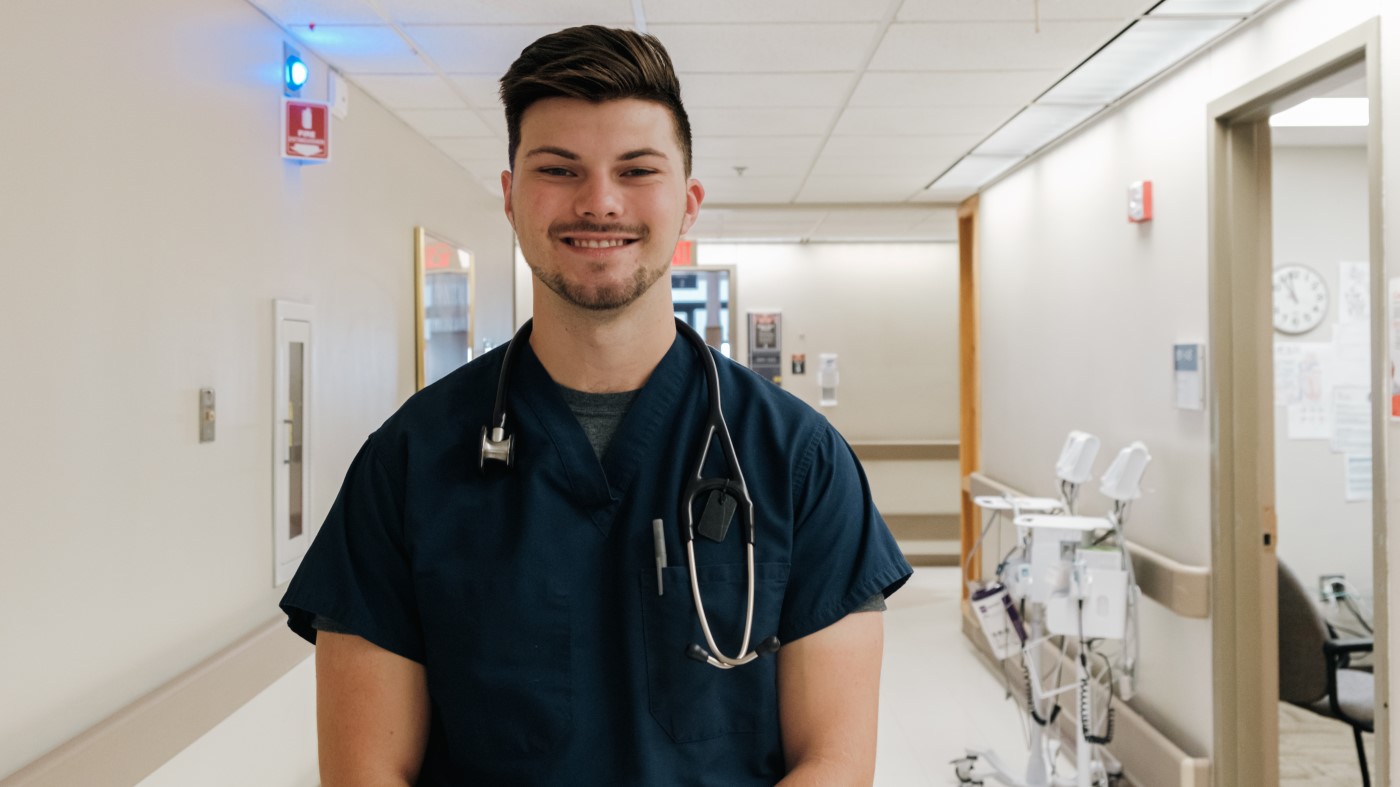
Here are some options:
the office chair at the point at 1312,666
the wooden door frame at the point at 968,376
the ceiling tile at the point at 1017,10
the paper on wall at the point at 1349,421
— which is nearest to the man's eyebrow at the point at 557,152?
the ceiling tile at the point at 1017,10

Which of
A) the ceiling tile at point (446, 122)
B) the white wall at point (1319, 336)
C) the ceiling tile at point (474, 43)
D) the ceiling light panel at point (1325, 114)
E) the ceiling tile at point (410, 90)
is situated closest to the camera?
the ceiling tile at point (474, 43)

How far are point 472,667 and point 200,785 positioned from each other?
5.45 feet

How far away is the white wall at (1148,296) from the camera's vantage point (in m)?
2.99

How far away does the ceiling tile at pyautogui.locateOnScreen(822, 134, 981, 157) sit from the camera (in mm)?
Result: 4266

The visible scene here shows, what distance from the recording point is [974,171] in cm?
502

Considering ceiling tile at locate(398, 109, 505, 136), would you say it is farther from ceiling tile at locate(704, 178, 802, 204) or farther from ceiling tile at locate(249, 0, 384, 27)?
ceiling tile at locate(704, 178, 802, 204)

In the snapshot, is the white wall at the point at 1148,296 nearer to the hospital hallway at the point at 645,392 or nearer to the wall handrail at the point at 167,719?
the hospital hallway at the point at 645,392

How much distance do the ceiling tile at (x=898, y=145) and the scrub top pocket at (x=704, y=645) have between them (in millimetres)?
3405

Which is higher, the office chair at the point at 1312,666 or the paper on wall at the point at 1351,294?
the paper on wall at the point at 1351,294

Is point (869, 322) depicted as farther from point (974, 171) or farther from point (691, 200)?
point (691, 200)

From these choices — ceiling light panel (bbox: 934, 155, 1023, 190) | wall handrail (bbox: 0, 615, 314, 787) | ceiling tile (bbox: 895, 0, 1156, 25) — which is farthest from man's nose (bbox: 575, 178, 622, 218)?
ceiling light panel (bbox: 934, 155, 1023, 190)

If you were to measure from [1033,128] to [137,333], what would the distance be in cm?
328

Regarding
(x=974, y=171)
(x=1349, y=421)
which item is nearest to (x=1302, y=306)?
(x=1349, y=421)

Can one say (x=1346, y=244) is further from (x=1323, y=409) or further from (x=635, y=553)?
(x=635, y=553)
